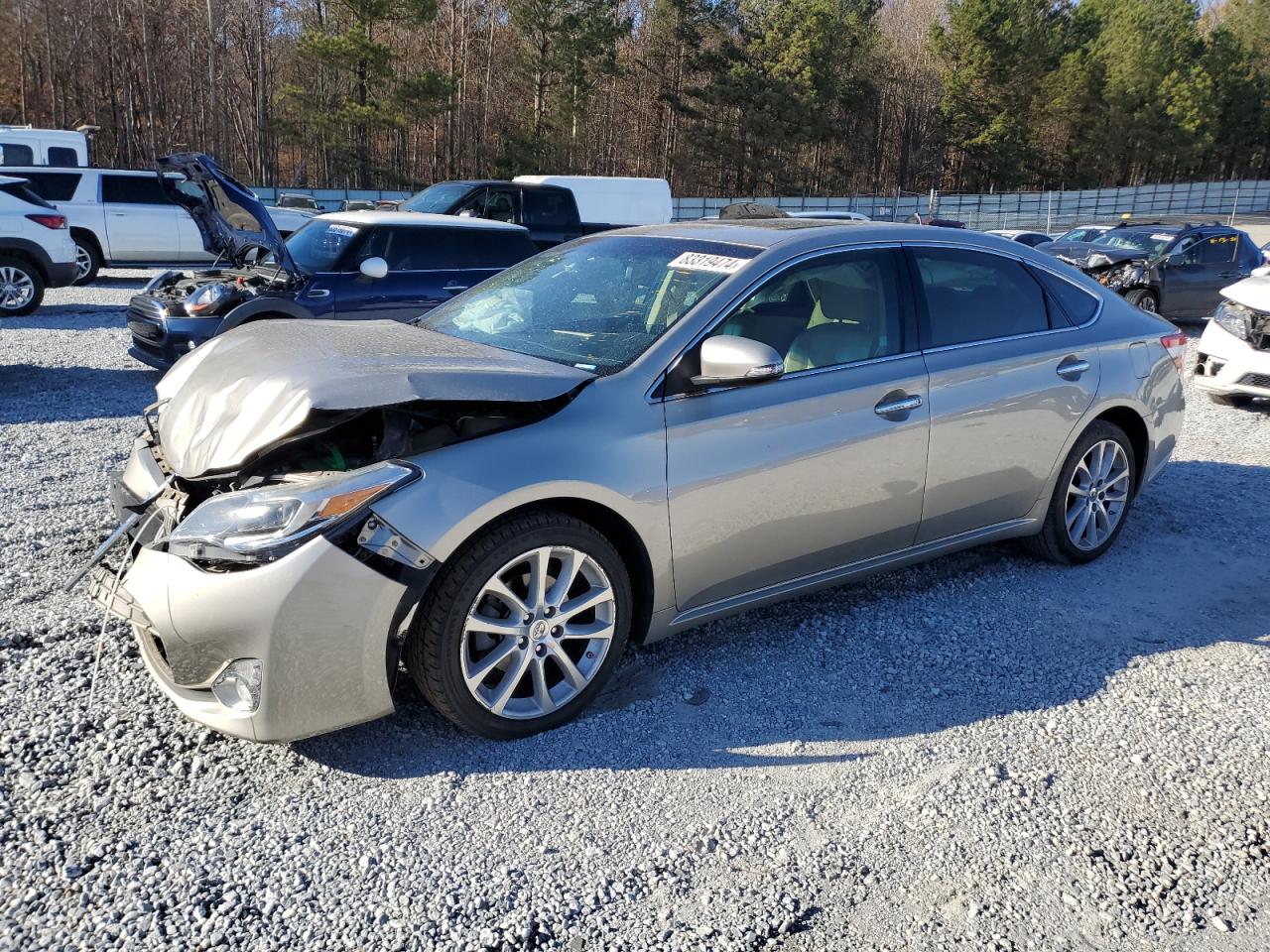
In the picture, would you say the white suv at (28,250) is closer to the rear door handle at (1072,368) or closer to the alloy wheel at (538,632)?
the alloy wheel at (538,632)

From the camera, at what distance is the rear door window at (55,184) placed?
1691 cm

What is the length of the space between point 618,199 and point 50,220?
1205 centimetres

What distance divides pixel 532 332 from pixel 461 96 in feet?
145

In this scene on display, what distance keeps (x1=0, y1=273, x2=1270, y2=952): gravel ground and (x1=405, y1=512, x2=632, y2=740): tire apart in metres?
0.13

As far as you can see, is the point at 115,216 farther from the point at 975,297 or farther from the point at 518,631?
the point at 518,631

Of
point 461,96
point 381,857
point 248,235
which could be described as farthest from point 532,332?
point 461,96

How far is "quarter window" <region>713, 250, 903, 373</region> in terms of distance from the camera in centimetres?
387

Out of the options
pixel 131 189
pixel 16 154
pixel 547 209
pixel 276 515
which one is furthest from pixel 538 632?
pixel 16 154

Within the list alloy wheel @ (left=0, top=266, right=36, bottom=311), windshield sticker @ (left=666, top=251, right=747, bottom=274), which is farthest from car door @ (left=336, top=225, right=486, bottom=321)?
alloy wheel @ (left=0, top=266, right=36, bottom=311)

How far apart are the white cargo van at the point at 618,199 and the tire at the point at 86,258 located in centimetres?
868

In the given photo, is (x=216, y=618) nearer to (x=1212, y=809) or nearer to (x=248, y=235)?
(x=1212, y=809)

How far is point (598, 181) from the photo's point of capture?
21.7 meters

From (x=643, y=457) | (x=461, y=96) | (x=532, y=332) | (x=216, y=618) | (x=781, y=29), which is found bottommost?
(x=216, y=618)

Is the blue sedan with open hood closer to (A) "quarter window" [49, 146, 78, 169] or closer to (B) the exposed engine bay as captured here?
(B) the exposed engine bay
